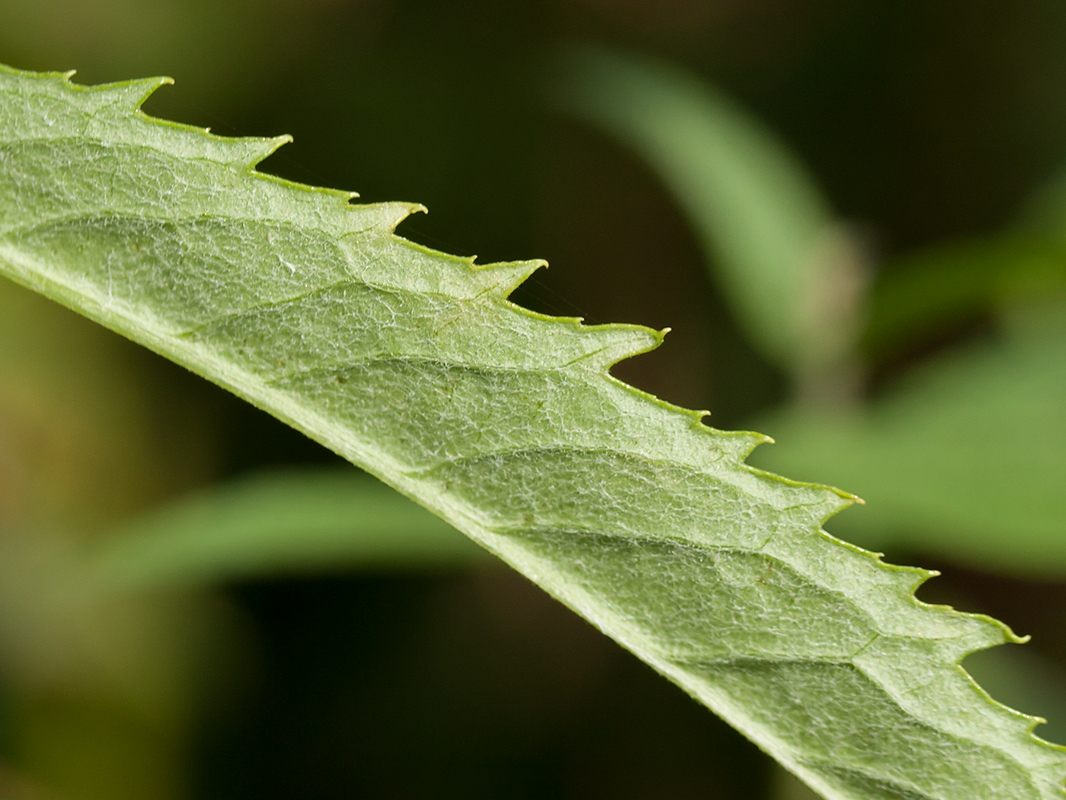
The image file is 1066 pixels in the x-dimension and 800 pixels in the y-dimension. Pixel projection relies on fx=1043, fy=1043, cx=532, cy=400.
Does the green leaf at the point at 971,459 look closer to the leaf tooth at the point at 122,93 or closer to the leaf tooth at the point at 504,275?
the leaf tooth at the point at 504,275

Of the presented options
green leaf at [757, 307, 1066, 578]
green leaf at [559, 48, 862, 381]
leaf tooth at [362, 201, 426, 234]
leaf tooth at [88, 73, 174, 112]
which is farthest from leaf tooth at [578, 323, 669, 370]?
green leaf at [559, 48, 862, 381]

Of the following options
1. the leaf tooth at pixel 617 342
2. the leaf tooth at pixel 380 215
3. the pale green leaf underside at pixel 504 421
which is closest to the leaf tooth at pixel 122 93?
the pale green leaf underside at pixel 504 421

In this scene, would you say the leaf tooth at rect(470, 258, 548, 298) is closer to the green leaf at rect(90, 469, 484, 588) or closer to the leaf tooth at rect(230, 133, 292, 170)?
the leaf tooth at rect(230, 133, 292, 170)

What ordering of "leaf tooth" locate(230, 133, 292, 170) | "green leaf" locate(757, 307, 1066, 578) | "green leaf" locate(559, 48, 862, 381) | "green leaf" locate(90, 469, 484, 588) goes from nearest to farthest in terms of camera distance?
"leaf tooth" locate(230, 133, 292, 170)
"green leaf" locate(757, 307, 1066, 578)
"green leaf" locate(90, 469, 484, 588)
"green leaf" locate(559, 48, 862, 381)

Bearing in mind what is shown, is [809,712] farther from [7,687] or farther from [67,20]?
[67,20]

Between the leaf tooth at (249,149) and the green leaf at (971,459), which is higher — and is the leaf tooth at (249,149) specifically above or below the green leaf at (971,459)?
below

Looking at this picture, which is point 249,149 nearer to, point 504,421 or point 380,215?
point 380,215
